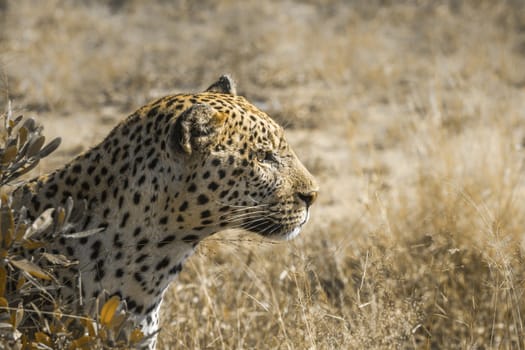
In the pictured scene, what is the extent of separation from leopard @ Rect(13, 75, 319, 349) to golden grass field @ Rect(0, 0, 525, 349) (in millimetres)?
268

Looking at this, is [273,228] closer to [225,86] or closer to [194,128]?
[194,128]

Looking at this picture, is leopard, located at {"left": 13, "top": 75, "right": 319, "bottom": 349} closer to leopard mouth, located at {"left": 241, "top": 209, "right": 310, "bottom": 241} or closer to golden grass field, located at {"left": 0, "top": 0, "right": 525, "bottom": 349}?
leopard mouth, located at {"left": 241, "top": 209, "right": 310, "bottom": 241}

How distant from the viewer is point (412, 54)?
38.4 feet

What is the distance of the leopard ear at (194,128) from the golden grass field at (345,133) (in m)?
0.53

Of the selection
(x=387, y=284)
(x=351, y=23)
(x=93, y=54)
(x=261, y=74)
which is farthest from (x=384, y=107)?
(x=387, y=284)

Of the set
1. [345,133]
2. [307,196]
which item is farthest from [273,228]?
[345,133]

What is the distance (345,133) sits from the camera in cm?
909

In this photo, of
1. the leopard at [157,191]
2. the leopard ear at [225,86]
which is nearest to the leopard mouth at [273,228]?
the leopard at [157,191]

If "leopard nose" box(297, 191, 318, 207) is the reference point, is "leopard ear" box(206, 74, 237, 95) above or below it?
above

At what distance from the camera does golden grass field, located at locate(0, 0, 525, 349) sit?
4.32 metres

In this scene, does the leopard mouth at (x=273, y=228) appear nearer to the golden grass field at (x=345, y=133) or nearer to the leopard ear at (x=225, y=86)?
the golden grass field at (x=345, y=133)

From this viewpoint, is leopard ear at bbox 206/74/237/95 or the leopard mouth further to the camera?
leopard ear at bbox 206/74/237/95

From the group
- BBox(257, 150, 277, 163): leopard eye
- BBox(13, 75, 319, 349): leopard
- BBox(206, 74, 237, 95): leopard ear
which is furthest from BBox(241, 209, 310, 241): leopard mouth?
BBox(206, 74, 237, 95): leopard ear

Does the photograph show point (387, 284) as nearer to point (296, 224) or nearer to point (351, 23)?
point (296, 224)
